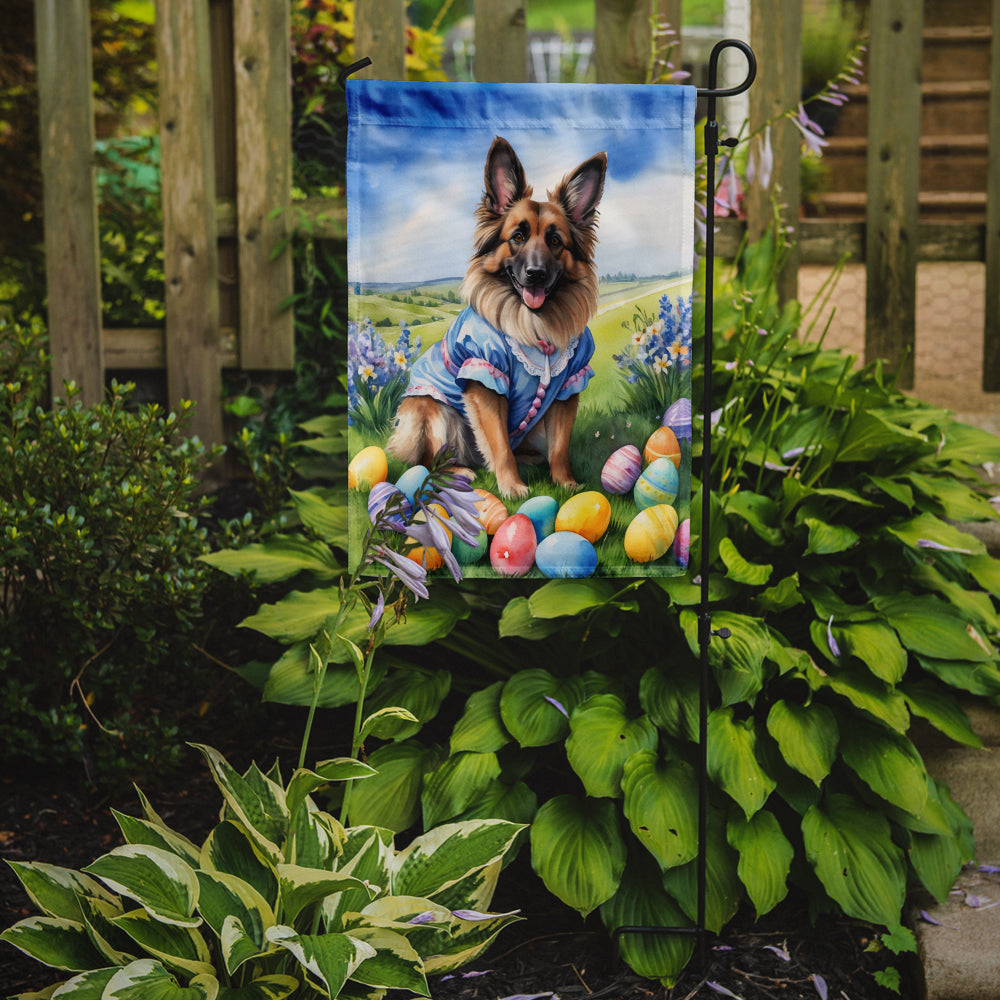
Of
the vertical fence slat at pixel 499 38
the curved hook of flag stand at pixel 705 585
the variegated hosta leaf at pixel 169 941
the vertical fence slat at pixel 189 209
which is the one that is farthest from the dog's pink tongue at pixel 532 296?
the vertical fence slat at pixel 189 209

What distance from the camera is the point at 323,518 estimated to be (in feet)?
7.85

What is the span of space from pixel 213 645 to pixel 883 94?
8.91ft

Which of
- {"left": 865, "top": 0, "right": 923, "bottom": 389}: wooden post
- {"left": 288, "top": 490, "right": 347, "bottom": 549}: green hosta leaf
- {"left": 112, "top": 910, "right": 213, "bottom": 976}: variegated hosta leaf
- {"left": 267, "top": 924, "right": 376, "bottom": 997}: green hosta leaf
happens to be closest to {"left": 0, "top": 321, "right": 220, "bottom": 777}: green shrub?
{"left": 288, "top": 490, "right": 347, "bottom": 549}: green hosta leaf

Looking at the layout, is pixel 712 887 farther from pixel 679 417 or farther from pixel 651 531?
pixel 679 417

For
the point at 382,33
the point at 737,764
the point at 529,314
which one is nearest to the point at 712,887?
the point at 737,764

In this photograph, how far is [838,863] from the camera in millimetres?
1849

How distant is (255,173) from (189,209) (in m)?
0.24

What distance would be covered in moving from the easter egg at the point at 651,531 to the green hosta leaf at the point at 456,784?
50cm

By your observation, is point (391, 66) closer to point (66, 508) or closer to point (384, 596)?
point (66, 508)

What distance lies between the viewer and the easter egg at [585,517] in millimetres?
1772

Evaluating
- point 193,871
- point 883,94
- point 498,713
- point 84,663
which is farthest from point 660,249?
point 883,94

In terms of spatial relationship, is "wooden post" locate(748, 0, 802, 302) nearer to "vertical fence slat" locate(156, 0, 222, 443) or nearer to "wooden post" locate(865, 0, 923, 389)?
"wooden post" locate(865, 0, 923, 389)

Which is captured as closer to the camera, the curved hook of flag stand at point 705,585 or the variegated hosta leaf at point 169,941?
the variegated hosta leaf at point 169,941

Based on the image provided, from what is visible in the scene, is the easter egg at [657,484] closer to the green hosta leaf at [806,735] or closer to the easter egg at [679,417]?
the easter egg at [679,417]
